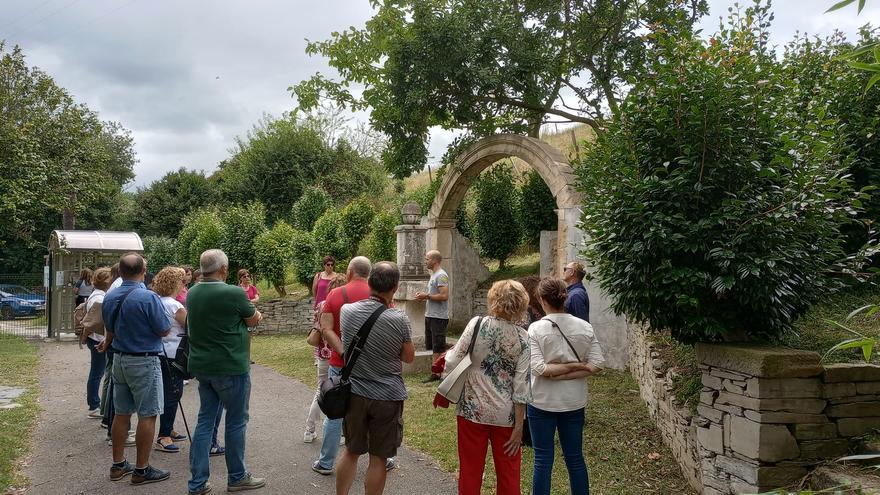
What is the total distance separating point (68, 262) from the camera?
51.3 ft

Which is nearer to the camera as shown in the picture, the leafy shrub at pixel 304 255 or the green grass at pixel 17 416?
the green grass at pixel 17 416

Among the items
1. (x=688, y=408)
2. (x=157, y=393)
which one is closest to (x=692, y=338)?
(x=688, y=408)

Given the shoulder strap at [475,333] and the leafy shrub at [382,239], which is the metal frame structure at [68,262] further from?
the shoulder strap at [475,333]

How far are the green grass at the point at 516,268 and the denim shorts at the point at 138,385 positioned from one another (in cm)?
1082

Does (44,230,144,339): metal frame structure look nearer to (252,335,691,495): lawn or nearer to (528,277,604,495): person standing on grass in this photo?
(252,335,691,495): lawn

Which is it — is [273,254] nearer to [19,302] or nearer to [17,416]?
[19,302]

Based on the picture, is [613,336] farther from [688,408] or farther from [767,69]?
[767,69]

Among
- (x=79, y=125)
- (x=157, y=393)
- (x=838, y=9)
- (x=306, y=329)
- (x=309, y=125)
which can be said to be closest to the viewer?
(x=838, y=9)

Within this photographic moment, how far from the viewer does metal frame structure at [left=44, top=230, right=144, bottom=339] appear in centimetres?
1525

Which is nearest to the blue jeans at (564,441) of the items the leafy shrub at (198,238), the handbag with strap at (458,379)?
the handbag with strap at (458,379)

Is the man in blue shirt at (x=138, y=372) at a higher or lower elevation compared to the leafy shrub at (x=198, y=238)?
lower

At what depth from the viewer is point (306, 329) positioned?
652 inches

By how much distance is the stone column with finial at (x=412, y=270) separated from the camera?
33.2ft

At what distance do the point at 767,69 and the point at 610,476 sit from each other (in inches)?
141
